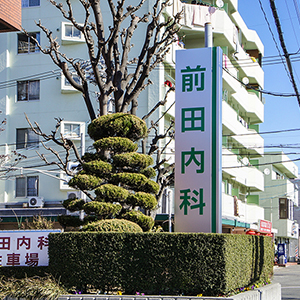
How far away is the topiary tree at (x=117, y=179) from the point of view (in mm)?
11266

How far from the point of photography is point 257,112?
41.5m

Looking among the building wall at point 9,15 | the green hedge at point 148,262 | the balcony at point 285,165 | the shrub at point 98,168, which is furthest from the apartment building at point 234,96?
the green hedge at point 148,262

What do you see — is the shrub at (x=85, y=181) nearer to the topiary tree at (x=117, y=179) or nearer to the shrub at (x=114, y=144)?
the topiary tree at (x=117, y=179)

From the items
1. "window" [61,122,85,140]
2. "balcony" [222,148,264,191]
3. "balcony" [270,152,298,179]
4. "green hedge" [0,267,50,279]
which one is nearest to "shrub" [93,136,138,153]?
"green hedge" [0,267,50,279]

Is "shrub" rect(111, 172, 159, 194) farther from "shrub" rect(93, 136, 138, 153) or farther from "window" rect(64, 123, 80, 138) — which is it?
"window" rect(64, 123, 80, 138)

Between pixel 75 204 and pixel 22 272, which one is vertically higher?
pixel 75 204

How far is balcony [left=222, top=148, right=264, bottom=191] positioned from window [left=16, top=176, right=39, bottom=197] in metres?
12.1

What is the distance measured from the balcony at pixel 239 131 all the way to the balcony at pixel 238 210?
157 inches

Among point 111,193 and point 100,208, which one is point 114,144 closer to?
point 111,193

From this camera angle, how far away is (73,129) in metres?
29.9

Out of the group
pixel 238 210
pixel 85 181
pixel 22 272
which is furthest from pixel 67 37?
pixel 22 272

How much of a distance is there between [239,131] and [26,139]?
594 inches

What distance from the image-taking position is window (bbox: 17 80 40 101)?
105 feet

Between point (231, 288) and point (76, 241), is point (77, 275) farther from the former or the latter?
point (231, 288)
